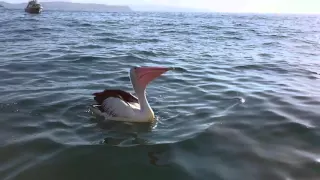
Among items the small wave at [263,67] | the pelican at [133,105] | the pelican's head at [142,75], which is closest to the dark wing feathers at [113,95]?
the pelican at [133,105]

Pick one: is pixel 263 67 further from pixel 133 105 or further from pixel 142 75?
pixel 142 75

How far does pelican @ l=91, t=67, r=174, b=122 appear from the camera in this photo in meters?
6.65

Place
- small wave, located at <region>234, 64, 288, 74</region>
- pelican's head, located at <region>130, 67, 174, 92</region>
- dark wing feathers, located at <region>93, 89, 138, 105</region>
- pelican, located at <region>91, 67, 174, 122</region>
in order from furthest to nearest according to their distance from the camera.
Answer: small wave, located at <region>234, 64, 288, 74</region>
dark wing feathers, located at <region>93, 89, 138, 105</region>
pelican, located at <region>91, 67, 174, 122</region>
pelican's head, located at <region>130, 67, 174, 92</region>

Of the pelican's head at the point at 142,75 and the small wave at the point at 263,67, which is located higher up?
the pelican's head at the point at 142,75

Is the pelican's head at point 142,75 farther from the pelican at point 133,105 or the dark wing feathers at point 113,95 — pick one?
the dark wing feathers at point 113,95

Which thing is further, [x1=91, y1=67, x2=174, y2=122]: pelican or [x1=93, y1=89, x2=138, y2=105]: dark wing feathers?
[x1=93, y1=89, x2=138, y2=105]: dark wing feathers

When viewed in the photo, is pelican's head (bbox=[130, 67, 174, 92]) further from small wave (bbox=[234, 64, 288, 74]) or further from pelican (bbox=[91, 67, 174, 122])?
small wave (bbox=[234, 64, 288, 74])

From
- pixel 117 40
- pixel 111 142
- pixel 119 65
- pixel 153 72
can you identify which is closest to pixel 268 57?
pixel 119 65

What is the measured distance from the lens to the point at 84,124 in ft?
21.6

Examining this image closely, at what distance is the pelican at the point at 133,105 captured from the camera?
6.65 meters

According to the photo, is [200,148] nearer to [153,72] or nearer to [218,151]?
[218,151]

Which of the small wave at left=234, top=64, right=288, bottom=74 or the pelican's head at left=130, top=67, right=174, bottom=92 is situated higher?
the pelican's head at left=130, top=67, right=174, bottom=92

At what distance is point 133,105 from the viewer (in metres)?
7.14

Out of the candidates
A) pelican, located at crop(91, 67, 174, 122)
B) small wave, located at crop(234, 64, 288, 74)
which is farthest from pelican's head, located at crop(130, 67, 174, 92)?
small wave, located at crop(234, 64, 288, 74)
